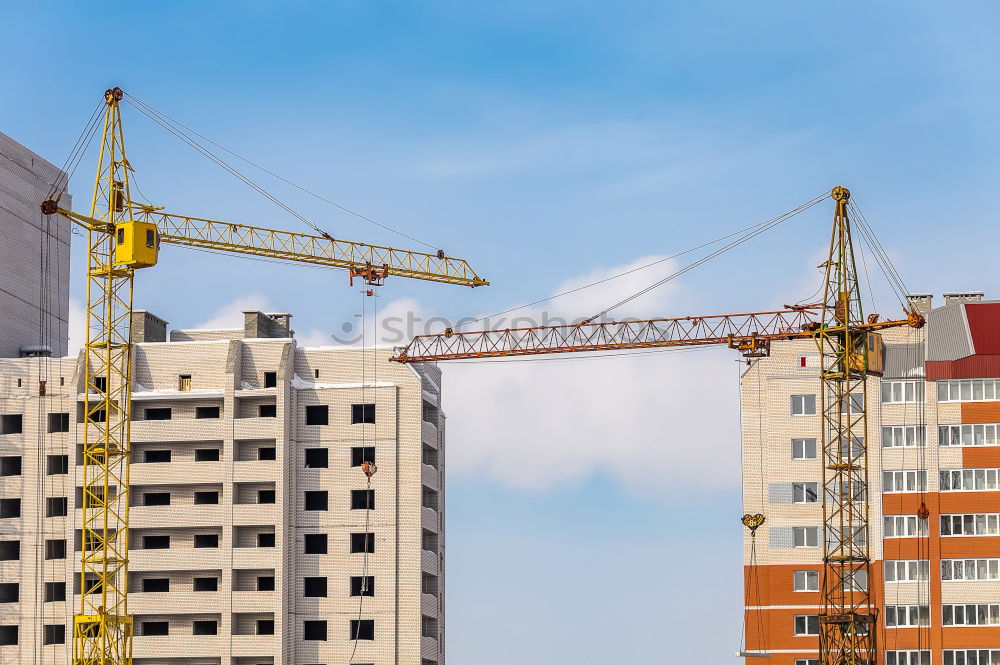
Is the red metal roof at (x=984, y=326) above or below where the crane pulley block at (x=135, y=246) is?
below

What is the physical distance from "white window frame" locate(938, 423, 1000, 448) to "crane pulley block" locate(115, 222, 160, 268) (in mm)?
69443

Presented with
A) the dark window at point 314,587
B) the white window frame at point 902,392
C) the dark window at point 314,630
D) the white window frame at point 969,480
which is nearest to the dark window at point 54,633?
the dark window at point 314,630

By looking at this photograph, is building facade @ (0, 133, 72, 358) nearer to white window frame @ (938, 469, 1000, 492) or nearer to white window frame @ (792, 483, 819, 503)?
white window frame @ (792, 483, 819, 503)

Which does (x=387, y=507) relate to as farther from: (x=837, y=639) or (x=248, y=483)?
(x=837, y=639)

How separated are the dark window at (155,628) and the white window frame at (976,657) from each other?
6618 cm

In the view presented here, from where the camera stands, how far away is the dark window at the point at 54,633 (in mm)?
145375

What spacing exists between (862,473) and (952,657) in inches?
680

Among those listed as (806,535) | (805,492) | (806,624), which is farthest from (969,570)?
(805,492)

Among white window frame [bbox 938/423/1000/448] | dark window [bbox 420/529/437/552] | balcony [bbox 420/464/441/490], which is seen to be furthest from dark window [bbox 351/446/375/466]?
white window frame [bbox 938/423/1000/448]

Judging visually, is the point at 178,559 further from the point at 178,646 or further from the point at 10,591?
the point at 10,591

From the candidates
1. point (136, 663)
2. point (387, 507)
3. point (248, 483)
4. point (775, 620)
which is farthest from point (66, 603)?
point (775, 620)

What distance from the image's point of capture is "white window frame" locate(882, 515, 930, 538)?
483 ft

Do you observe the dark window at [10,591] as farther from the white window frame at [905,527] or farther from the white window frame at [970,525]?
the white window frame at [970,525]

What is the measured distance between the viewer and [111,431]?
145750mm
